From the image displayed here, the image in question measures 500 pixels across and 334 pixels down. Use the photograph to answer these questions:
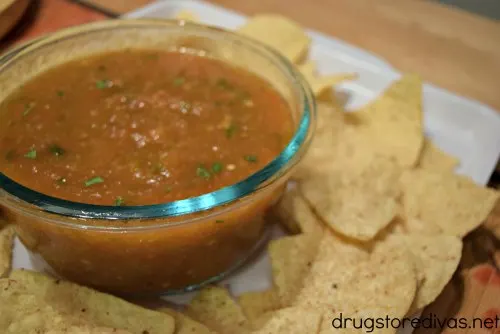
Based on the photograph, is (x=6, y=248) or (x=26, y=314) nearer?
(x=26, y=314)

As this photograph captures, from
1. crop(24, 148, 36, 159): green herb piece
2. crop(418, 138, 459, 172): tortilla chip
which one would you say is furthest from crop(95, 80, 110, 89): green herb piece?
crop(418, 138, 459, 172): tortilla chip

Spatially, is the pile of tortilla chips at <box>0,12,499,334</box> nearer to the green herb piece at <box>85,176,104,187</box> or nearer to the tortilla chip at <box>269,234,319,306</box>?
the tortilla chip at <box>269,234,319,306</box>

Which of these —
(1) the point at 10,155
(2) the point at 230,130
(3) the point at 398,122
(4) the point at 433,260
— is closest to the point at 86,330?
(1) the point at 10,155

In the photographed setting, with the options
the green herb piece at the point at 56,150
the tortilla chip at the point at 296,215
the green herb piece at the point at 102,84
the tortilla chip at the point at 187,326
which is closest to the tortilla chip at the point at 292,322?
the tortilla chip at the point at 187,326

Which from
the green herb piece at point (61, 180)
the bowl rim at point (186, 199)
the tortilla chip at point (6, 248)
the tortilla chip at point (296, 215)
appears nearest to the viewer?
the bowl rim at point (186, 199)

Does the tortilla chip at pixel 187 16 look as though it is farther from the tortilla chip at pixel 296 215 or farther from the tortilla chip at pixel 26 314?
the tortilla chip at pixel 26 314

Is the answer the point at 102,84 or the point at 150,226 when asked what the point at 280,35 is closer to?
the point at 102,84
